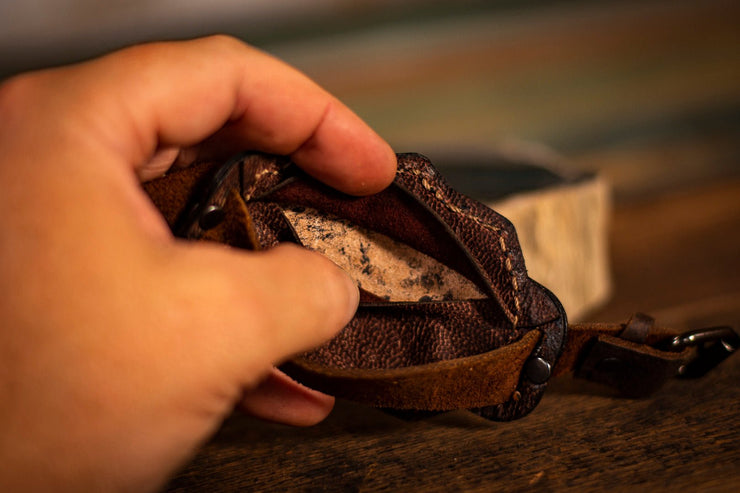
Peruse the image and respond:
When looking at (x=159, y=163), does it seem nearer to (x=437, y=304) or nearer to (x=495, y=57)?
(x=437, y=304)

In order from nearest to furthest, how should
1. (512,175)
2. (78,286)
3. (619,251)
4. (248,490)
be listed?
(78,286) → (248,490) → (512,175) → (619,251)

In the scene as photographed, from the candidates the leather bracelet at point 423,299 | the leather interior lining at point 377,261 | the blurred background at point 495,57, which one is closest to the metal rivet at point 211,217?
the leather bracelet at point 423,299

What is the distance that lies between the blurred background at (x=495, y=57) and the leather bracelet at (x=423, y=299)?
182 centimetres

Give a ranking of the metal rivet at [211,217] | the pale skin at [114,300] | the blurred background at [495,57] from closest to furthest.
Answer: the pale skin at [114,300] < the metal rivet at [211,217] < the blurred background at [495,57]

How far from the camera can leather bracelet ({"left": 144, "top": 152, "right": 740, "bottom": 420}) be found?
543 mm

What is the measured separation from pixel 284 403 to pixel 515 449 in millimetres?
225

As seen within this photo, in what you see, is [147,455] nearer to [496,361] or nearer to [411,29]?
[496,361]

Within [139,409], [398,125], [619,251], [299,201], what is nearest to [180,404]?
[139,409]

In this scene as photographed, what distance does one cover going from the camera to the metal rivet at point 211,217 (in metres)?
0.51

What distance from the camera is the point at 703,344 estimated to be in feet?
2.10

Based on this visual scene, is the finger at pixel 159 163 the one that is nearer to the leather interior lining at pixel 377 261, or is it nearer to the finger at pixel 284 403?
the leather interior lining at pixel 377 261

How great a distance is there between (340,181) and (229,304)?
211 millimetres

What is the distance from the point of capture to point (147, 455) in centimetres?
42

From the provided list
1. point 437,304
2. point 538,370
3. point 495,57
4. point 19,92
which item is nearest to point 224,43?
point 19,92
